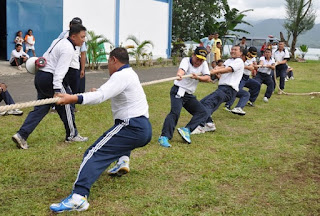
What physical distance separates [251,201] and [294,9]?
1270 inches

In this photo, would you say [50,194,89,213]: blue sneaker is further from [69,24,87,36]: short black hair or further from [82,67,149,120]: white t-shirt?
[69,24,87,36]: short black hair

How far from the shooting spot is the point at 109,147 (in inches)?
151

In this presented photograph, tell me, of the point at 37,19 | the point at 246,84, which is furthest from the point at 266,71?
the point at 37,19

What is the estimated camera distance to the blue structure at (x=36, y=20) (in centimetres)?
1428

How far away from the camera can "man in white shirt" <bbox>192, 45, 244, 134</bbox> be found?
22.5 ft

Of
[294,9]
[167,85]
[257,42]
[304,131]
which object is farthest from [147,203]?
[294,9]

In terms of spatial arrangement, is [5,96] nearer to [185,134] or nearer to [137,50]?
[185,134]

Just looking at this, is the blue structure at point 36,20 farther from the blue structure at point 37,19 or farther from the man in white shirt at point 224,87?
the man in white shirt at point 224,87

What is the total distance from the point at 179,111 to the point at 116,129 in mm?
2230

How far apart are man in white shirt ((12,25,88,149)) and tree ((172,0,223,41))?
72.7ft

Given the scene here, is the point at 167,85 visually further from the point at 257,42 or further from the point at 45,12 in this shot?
the point at 257,42

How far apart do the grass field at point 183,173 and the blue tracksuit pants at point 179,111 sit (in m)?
0.26

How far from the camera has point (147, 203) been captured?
3.84 metres

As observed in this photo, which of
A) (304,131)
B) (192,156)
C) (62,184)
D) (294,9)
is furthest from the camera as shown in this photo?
(294,9)
